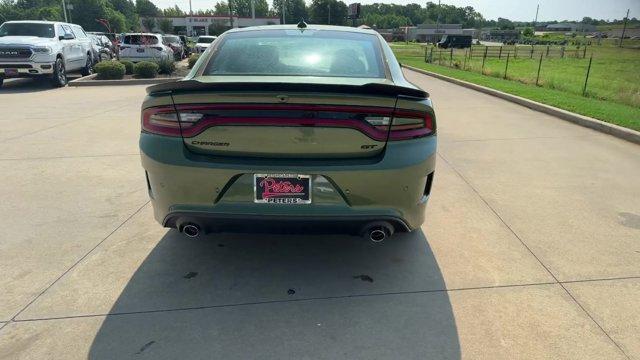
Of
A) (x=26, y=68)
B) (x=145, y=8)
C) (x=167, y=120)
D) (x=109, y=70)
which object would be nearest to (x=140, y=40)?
(x=109, y=70)

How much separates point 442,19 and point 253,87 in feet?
643

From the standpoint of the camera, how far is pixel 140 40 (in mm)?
19172

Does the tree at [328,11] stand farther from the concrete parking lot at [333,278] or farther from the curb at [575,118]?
the concrete parking lot at [333,278]

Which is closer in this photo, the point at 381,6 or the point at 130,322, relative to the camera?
the point at 130,322

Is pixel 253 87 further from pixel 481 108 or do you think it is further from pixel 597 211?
pixel 481 108

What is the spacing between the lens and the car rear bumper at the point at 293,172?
8.62ft

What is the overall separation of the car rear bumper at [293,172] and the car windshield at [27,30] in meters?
14.0

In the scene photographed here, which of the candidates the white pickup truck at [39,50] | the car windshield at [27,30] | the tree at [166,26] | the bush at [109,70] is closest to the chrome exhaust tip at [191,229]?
the white pickup truck at [39,50]

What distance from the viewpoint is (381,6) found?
195250mm

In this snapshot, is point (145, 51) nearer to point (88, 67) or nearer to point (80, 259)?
point (88, 67)

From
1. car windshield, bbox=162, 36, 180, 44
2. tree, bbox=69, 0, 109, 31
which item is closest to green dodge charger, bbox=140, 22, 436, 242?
car windshield, bbox=162, 36, 180, 44

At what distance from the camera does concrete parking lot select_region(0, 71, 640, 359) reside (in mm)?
2512

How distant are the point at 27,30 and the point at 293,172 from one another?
48.7ft

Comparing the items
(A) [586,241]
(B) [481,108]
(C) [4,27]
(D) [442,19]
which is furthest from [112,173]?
(D) [442,19]
